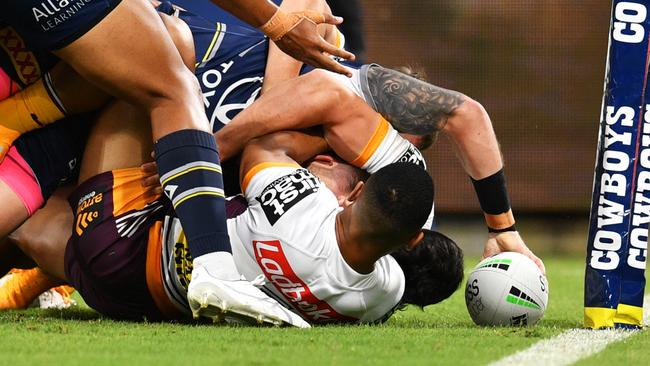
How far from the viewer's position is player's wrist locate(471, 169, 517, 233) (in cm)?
468

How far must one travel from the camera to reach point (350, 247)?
156 inches

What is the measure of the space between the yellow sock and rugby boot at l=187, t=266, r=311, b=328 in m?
1.02

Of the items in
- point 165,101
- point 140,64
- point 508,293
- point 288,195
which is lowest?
point 508,293

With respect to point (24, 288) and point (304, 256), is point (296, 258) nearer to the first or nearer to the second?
point (304, 256)

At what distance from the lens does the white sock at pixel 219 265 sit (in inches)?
150

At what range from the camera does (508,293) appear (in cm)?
433

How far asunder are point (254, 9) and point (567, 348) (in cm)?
154

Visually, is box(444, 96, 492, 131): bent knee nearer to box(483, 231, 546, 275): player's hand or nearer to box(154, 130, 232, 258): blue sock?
box(483, 231, 546, 275): player's hand

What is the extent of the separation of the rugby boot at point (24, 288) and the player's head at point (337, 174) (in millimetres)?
1348

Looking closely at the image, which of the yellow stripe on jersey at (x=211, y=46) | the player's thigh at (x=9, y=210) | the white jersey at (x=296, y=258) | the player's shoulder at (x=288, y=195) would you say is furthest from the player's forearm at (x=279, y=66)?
the player's thigh at (x=9, y=210)

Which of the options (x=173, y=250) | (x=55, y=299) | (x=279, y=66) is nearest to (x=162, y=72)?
(x=173, y=250)

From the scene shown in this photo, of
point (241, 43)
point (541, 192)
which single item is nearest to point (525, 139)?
point (541, 192)

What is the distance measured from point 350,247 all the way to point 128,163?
98 cm

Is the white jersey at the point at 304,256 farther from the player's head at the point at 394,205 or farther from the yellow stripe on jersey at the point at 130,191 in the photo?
the yellow stripe on jersey at the point at 130,191
